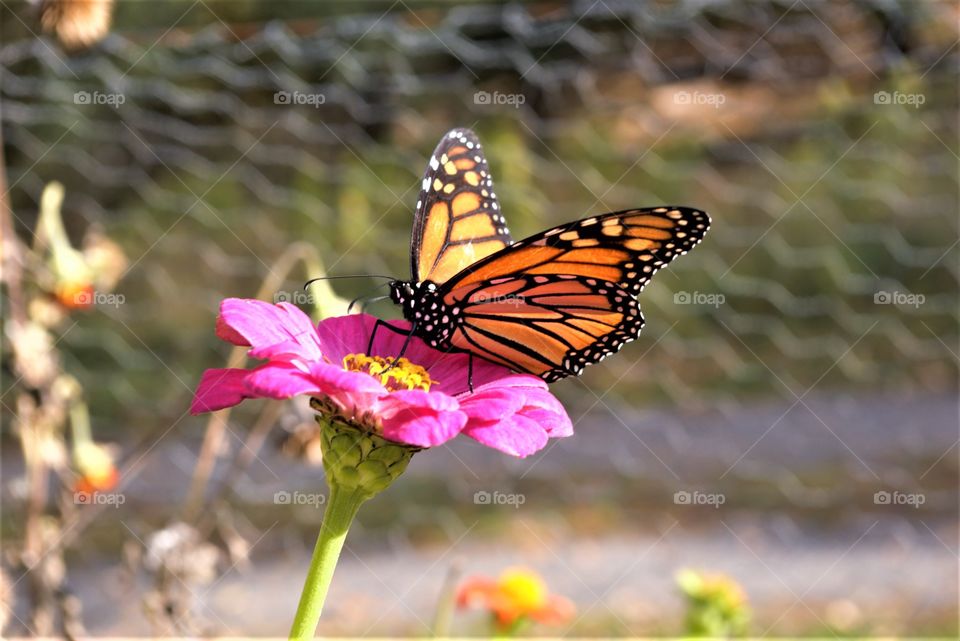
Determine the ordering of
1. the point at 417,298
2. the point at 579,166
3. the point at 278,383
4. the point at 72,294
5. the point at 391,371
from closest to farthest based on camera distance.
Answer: the point at 278,383
the point at 391,371
the point at 417,298
the point at 72,294
the point at 579,166

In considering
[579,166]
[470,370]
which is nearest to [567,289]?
[470,370]

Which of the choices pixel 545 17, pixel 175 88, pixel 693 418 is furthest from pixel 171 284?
pixel 693 418

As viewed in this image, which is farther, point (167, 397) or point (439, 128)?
point (439, 128)

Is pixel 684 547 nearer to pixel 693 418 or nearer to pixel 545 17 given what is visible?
pixel 693 418

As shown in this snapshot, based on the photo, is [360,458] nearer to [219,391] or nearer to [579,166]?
[219,391]

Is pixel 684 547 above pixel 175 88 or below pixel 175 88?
below

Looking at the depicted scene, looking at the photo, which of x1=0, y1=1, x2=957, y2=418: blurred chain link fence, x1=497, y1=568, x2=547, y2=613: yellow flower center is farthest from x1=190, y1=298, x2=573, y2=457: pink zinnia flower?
x1=0, y1=1, x2=957, y2=418: blurred chain link fence
